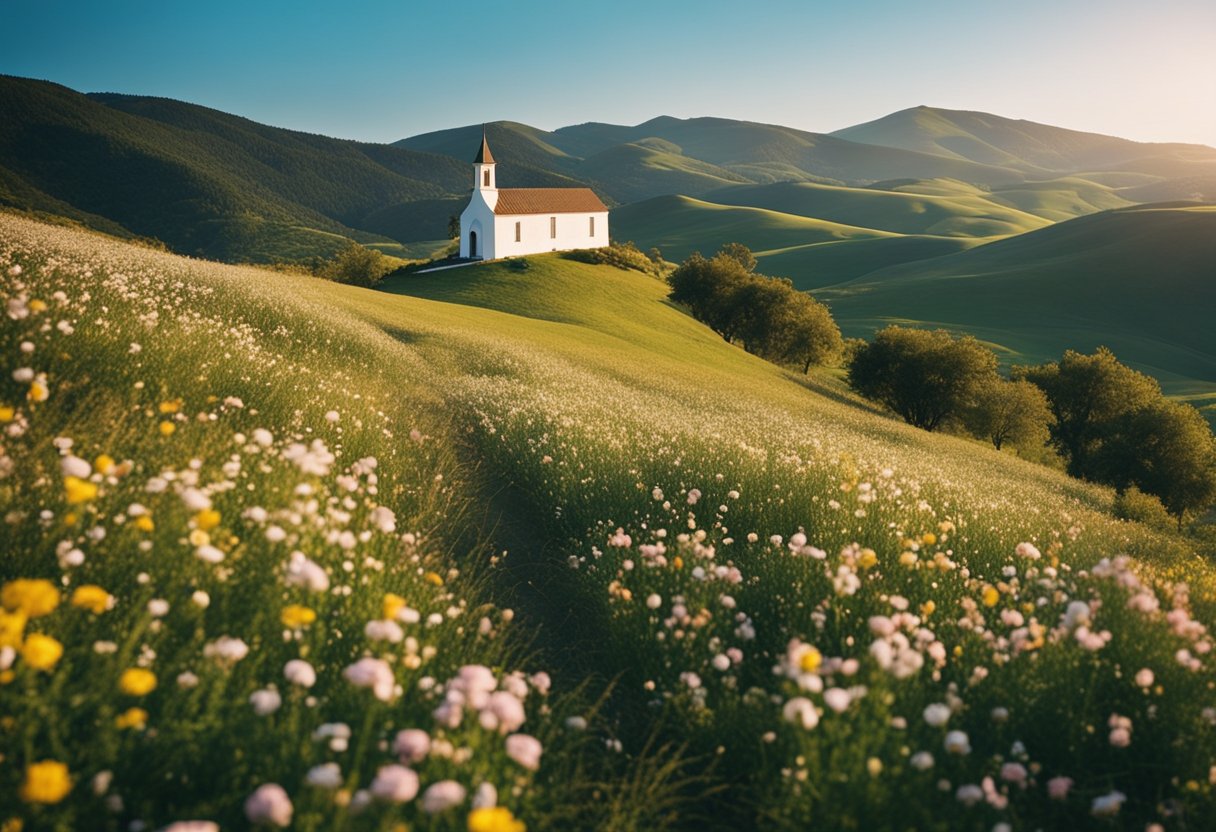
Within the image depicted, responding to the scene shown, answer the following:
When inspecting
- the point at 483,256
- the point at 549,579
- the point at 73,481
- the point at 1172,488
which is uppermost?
the point at 483,256

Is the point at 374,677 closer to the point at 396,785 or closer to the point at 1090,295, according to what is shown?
the point at 396,785

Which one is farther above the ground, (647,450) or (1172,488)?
(647,450)

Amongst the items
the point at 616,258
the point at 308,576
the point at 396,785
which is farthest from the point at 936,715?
the point at 616,258

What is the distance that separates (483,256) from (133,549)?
92.3m

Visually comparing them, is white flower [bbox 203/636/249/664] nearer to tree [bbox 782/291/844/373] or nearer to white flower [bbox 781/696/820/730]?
white flower [bbox 781/696/820/730]

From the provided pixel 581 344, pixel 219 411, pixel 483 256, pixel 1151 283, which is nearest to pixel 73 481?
pixel 219 411

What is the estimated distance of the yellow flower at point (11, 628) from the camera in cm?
272

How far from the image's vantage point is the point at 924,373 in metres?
48.9

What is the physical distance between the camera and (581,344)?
40750 millimetres

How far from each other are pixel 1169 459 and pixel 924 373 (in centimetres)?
1539

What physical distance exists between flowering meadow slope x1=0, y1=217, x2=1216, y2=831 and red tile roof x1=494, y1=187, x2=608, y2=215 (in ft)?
288

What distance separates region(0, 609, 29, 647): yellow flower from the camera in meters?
2.72

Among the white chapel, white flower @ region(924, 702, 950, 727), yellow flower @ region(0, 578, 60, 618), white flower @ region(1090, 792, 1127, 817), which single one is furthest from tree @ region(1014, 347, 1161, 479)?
the white chapel

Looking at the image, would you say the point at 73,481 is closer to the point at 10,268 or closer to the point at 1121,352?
the point at 10,268
